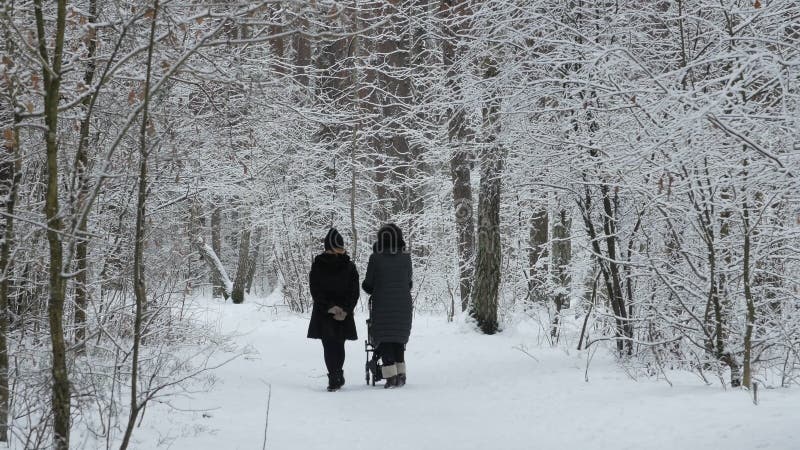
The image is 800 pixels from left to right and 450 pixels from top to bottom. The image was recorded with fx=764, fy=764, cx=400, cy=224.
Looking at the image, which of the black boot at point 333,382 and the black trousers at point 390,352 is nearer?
the black boot at point 333,382

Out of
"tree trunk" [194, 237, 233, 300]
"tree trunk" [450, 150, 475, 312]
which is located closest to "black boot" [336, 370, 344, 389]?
"tree trunk" [450, 150, 475, 312]

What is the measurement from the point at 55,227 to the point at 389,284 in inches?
231

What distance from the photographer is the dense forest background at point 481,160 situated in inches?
163

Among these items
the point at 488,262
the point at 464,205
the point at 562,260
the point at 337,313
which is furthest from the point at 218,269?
the point at 337,313

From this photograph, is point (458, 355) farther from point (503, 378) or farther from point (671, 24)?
point (671, 24)

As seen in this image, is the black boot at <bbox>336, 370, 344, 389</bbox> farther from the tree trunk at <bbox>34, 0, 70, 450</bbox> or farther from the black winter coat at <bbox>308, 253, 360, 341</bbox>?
the tree trunk at <bbox>34, 0, 70, 450</bbox>

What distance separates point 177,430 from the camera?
229 inches

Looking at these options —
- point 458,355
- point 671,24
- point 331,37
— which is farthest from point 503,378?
point 331,37

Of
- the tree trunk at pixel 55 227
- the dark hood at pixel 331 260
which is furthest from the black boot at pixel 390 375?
the tree trunk at pixel 55 227

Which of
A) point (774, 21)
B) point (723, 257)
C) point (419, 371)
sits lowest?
point (419, 371)

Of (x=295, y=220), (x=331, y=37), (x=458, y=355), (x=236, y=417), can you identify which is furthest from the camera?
(x=295, y=220)

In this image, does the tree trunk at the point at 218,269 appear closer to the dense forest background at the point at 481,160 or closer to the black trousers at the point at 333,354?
the dense forest background at the point at 481,160

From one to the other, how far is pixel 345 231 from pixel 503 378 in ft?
43.8

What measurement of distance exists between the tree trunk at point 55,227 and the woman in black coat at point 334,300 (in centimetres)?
514
